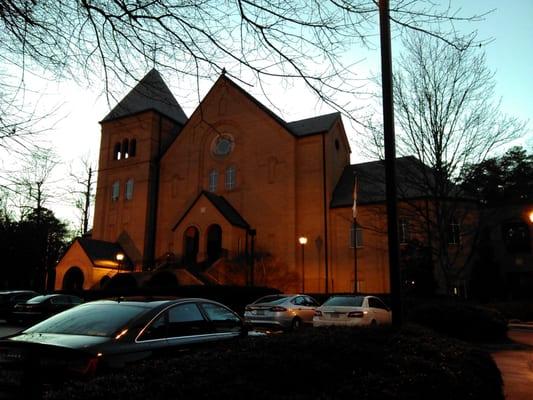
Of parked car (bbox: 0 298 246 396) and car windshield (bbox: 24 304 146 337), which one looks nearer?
parked car (bbox: 0 298 246 396)

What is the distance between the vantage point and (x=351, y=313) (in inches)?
656

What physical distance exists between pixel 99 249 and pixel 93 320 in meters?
38.3

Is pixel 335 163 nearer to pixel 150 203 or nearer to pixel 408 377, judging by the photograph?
pixel 150 203

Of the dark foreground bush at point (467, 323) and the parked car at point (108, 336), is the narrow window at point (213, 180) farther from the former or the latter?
the parked car at point (108, 336)

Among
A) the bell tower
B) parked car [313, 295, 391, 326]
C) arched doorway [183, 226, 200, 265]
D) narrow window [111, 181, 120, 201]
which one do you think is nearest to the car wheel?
parked car [313, 295, 391, 326]

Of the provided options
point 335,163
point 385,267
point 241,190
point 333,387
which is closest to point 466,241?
point 385,267

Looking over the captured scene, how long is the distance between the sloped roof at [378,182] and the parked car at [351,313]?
6.04 metres

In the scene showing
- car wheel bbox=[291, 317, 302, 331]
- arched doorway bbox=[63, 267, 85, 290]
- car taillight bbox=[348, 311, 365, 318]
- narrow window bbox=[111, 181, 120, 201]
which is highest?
narrow window bbox=[111, 181, 120, 201]

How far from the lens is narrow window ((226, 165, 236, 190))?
1667 inches

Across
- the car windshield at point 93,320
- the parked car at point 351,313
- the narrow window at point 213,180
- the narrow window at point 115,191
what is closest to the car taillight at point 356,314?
the parked car at point 351,313

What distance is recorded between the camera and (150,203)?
45344mm

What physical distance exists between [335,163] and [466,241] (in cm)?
1332

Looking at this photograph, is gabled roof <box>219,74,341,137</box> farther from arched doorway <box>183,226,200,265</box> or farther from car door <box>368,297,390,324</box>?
car door <box>368,297,390,324</box>

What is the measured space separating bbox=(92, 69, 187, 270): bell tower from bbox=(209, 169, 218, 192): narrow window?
6.17 m
